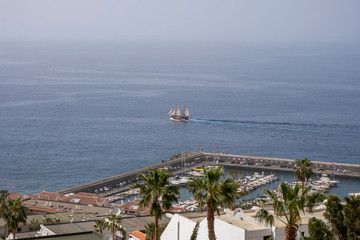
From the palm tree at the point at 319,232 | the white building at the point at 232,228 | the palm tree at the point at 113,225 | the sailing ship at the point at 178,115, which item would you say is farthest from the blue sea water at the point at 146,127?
the palm tree at the point at 319,232

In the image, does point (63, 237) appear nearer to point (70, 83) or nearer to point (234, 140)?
point (234, 140)

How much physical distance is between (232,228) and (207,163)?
62.6 meters

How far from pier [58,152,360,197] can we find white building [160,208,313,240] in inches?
1812

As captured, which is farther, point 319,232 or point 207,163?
point 207,163

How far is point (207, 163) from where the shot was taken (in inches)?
3408

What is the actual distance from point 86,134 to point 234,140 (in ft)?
78.6

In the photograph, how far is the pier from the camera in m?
73.4

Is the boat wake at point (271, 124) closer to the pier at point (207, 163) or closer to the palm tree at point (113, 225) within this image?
the pier at point (207, 163)

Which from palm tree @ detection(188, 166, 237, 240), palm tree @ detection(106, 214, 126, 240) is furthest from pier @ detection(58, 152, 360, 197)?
palm tree @ detection(188, 166, 237, 240)

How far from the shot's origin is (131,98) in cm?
15600

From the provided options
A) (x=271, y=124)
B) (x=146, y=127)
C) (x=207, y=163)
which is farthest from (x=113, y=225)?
(x=271, y=124)

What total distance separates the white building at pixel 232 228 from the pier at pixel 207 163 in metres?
46.0

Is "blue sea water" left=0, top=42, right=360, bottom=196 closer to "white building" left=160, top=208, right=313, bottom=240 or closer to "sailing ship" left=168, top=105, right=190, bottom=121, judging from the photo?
"sailing ship" left=168, top=105, right=190, bottom=121

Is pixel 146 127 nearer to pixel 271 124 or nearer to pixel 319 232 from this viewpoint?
pixel 271 124
